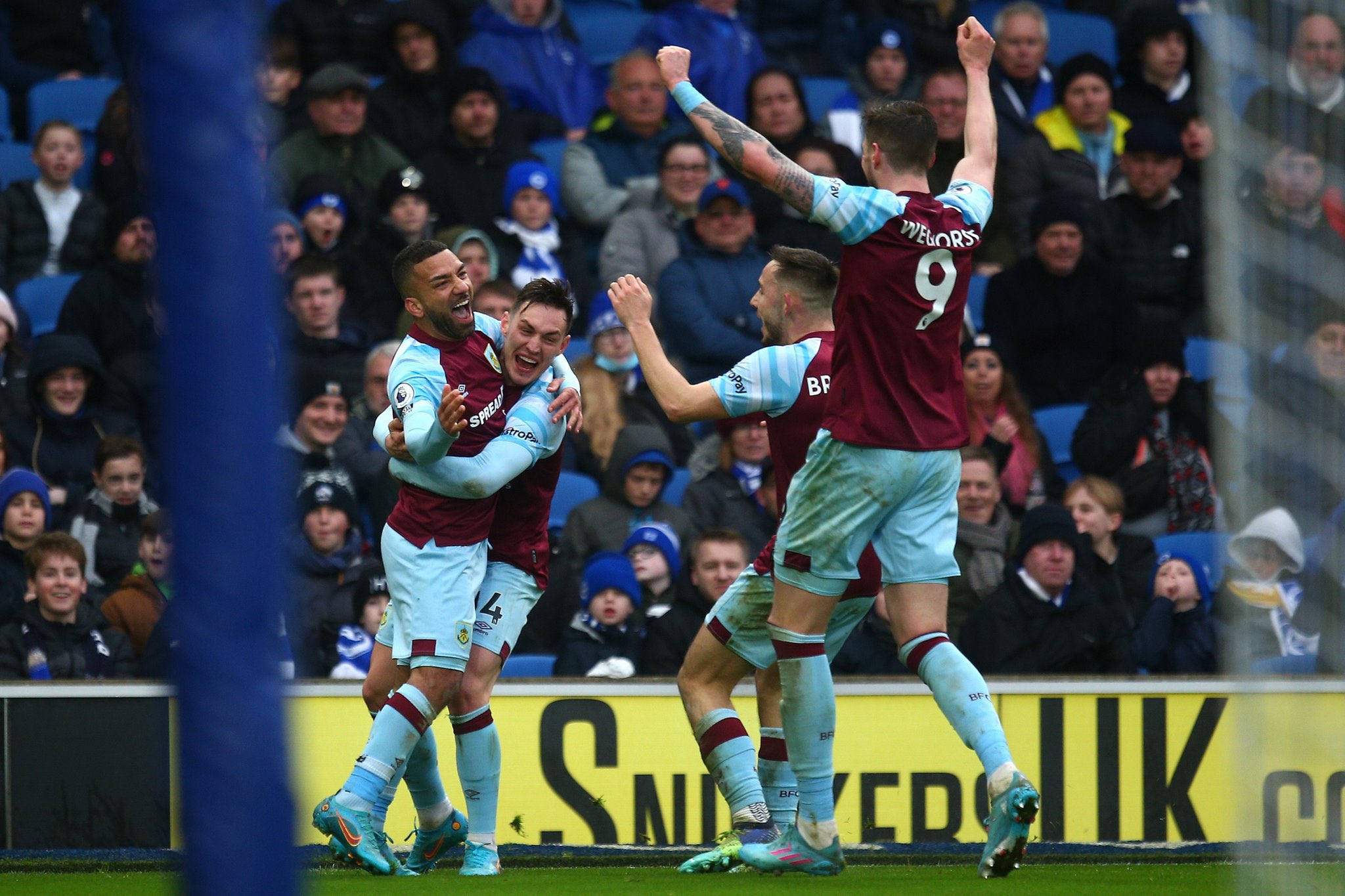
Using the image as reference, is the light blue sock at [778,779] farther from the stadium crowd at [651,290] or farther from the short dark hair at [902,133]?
the short dark hair at [902,133]

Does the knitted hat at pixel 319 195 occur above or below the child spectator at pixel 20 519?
above

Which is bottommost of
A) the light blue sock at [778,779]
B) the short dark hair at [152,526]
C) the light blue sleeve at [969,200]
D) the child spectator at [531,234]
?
the light blue sock at [778,779]

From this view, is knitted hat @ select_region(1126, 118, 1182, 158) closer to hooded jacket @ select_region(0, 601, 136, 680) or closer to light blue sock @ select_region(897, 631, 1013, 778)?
light blue sock @ select_region(897, 631, 1013, 778)

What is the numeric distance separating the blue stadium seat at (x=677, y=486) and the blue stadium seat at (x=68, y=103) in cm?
476

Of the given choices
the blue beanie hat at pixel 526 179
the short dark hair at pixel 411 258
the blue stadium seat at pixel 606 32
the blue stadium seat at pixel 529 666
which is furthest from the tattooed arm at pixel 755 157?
the blue stadium seat at pixel 606 32

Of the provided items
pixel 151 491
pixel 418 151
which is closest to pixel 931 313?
pixel 151 491

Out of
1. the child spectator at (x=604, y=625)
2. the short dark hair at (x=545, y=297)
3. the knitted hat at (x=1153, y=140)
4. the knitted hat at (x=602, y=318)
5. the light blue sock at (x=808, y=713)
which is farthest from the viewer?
the knitted hat at (x=1153, y=140)

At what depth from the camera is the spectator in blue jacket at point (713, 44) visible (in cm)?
1175

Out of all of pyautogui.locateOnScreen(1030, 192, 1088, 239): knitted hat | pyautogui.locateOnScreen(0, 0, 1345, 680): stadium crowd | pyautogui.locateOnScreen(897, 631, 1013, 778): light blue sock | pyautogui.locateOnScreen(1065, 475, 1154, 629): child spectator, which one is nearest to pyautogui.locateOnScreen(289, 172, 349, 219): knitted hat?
pyautogui.locateOnScreen(0, 0, 1345, 680): stadium crowd

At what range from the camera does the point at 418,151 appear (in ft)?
36.8

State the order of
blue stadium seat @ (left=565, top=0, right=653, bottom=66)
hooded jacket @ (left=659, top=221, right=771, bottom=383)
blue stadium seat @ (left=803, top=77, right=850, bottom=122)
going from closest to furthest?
hooded jacket @ (left=659, top=221, right=771, bottom=383)
blue stadium seat @ (left=803, top=77, right=850, bottom=122)
blue stadium seat @ (left=565, top=0, right=653, bottom=66)

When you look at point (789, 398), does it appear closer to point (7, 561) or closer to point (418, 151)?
point (7, 561)

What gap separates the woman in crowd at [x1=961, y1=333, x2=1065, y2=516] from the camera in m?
9.50

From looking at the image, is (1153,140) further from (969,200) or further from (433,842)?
(433,842)
